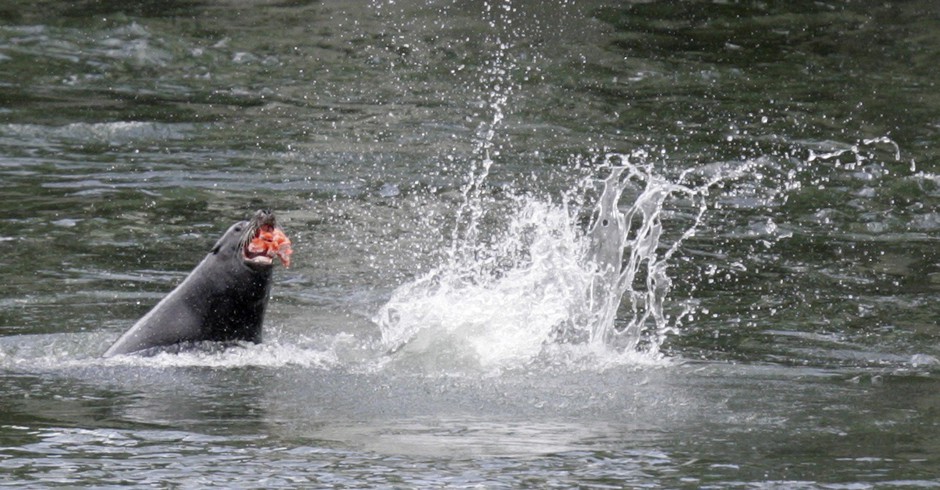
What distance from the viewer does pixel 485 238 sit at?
10.2m

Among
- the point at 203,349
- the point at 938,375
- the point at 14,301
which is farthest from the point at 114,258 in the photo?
the point at 938,375

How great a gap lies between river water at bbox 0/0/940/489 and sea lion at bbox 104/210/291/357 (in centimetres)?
15

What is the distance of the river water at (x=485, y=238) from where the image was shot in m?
6.00

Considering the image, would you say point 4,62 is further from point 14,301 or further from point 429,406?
point 429,406

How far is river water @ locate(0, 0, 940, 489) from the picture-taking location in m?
6.00

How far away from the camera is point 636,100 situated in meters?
14.3

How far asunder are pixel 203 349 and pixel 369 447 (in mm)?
1744

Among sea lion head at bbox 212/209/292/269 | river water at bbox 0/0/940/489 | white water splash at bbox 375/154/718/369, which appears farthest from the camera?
white water splash at bbox 375/154/718/369

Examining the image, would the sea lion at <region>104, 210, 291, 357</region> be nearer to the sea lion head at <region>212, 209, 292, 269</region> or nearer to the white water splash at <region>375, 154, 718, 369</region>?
the sea lion head at <region>212, 209, 292, 269</region>

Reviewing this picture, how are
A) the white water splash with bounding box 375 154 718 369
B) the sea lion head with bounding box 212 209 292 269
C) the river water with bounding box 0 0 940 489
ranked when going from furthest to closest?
the white water splash with bounding box 375 154 718 369, the sea lion head with bounding box 212 209 292 269, the river water with bounding box 0 0 940 489

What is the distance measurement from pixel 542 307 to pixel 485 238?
227 cm

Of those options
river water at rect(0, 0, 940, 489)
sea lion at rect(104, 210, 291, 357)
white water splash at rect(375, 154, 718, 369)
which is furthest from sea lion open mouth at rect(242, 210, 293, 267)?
white water splash at rect(375, 154, 718, 369)

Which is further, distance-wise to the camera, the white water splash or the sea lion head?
the white water splash

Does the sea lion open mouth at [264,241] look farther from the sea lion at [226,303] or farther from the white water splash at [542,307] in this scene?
the white water splash at [542,307]
